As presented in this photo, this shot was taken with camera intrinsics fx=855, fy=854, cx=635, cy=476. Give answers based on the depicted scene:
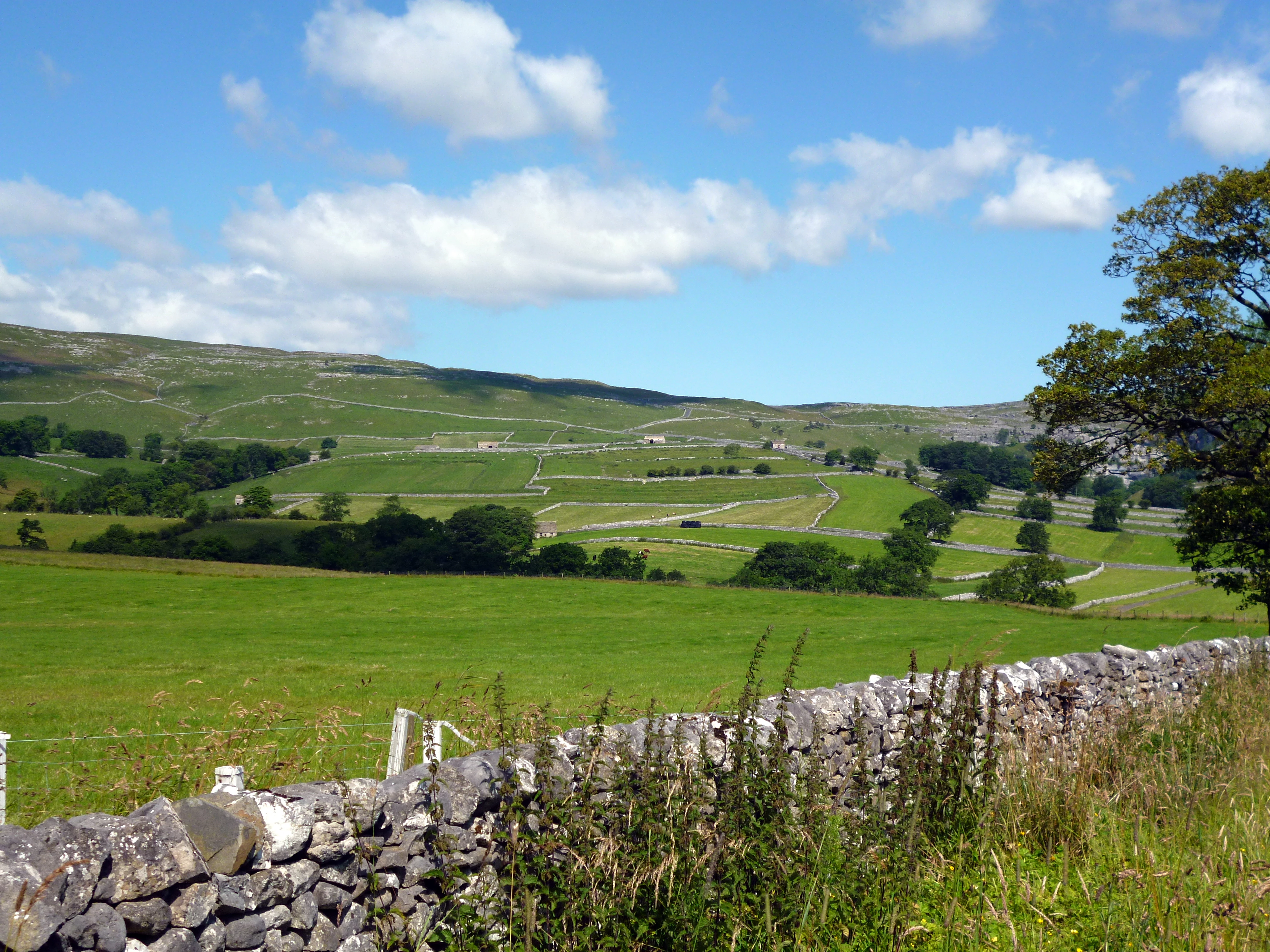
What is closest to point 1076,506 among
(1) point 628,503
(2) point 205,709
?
(1) point 628,503

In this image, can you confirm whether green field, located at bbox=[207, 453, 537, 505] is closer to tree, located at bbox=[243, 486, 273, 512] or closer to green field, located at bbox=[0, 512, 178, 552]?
tree, located at bbox=[243, 486, 273, 512]

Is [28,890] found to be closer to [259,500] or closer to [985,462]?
[259,500]

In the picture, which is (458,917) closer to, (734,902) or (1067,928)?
(734,902)

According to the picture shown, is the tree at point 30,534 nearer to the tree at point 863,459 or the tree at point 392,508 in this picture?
the tree at point 392,508

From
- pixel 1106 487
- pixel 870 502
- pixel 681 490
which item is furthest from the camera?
pixel 681 490

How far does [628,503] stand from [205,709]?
119454 millimetres

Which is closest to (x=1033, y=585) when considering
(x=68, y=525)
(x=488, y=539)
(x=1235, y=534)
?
(x=488, y=539)

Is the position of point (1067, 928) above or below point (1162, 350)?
below

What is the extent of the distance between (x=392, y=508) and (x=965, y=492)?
3201 inches

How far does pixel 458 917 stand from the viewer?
15.8 feet

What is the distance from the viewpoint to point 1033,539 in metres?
102

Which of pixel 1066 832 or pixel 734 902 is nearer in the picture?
pixel 734 902

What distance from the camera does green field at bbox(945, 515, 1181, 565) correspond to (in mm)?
100125

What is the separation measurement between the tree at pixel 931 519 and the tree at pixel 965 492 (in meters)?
12.5
